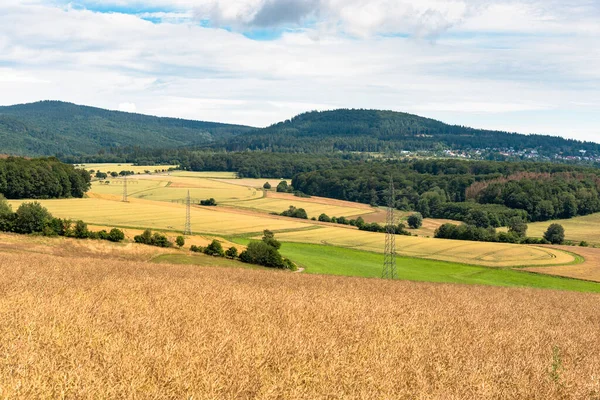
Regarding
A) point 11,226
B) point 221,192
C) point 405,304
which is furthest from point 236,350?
point 221,192

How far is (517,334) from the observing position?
1809 cm

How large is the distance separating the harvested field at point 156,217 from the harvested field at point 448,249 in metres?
7.95

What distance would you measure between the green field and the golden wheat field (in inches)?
1447

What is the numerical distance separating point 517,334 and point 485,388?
766 cm

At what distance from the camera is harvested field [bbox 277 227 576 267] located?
72.9 meters

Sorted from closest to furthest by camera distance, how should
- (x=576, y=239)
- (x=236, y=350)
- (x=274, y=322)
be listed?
(x=236, y=350) < (x=274, y=322) < (x=576, y=239)

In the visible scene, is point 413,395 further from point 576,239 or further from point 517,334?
point 576,239

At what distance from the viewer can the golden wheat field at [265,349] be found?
10352mm

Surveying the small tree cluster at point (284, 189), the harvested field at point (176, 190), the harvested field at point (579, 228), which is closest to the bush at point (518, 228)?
the harvested field at point (579, 228)

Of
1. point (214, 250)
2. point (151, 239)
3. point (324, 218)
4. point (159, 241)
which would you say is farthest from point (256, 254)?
point (324, 218)

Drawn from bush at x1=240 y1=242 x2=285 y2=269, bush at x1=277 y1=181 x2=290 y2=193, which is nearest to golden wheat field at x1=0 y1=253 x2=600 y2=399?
bush at x1=240 y1=242 x2=285 y2=269

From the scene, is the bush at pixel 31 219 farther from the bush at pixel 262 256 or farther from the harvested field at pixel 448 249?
the harvested field at pixel 448 249

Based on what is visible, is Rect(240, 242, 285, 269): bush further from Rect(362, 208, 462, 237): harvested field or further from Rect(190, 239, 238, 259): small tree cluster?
Rect(362, 208, 462, 237): harvested field

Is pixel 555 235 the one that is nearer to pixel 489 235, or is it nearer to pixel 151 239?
pixel 489 235
